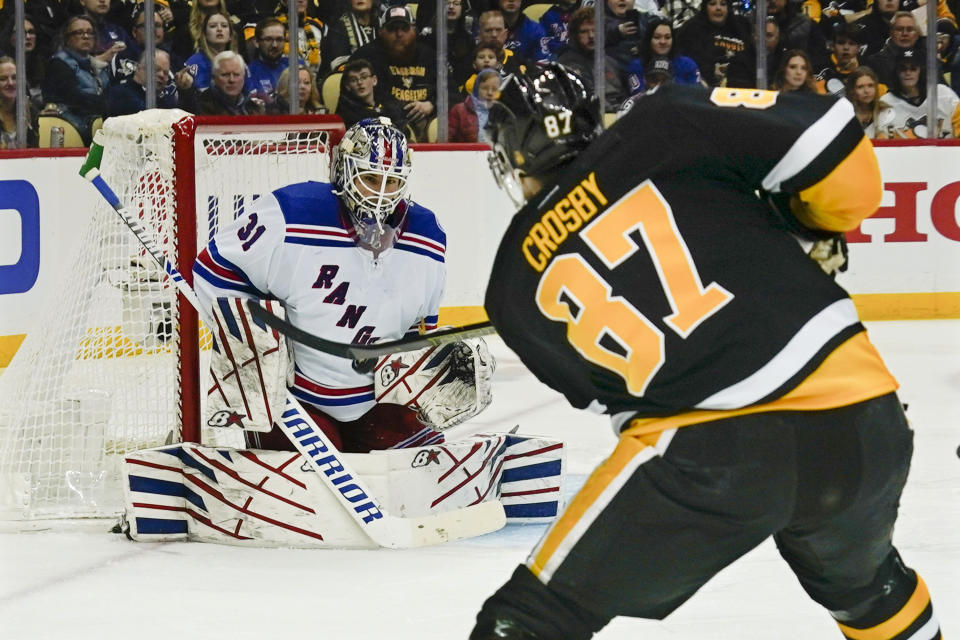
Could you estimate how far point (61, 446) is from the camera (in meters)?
3.50

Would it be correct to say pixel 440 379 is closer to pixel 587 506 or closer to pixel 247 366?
pixel 247 366

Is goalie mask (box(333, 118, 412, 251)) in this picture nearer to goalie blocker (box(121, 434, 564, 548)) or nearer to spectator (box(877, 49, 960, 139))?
goalie blocker (box(121, 434, 564, 548))

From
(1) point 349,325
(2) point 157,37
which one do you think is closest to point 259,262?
(1) point 349,325

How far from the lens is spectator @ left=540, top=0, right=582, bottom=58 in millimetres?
6617

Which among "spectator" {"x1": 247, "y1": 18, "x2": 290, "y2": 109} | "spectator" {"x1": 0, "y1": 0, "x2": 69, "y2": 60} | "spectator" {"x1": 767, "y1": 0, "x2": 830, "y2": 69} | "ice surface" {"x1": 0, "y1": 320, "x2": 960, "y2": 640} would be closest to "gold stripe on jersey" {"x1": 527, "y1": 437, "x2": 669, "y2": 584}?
"ice surface" {"x1": 0, "y1": 320, "x2": 960, "y2": 640}

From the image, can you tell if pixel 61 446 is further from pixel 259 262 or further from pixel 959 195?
pixel 959 195

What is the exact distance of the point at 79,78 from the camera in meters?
5.76

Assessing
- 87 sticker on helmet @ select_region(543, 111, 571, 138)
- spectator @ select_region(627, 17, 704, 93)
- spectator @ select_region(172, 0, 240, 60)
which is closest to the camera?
87 sticker on helmet @ select_region(543, 111, 571, 138)

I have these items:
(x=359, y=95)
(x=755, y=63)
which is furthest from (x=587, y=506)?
(x=755, y=63)

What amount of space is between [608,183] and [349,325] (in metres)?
1.71

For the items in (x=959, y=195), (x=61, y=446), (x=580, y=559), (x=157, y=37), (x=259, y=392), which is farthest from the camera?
(x=959, y=195)

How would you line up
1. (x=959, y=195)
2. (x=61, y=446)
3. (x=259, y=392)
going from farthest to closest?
1. (x=959, y=195)
2. (x=61, y=446)
3. (x=259, y=392)

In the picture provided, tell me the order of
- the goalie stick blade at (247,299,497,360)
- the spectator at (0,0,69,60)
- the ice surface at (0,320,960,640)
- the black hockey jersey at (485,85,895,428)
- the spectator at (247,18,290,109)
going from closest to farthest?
the black hockey jersey at (485,85,895,428)
the goalie stick blade at (247,299,497,360)
the ice surface at (0,320,960,640)
the spectator at (0,0,69,60)
the spectator at (247,18,290,109)

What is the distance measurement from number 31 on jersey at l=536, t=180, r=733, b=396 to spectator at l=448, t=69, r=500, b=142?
16.1 ft
